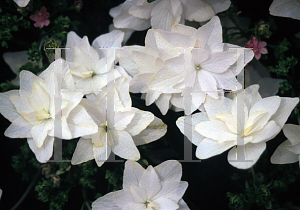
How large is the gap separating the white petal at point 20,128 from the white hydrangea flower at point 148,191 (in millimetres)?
196

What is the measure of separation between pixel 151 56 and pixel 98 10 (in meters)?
0.34

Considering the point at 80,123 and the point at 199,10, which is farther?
the point at 199,10

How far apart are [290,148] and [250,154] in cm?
11

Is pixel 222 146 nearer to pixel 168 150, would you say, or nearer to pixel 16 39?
pixel 168 150

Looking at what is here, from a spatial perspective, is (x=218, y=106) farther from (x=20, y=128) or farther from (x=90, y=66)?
(x=20, y=128)

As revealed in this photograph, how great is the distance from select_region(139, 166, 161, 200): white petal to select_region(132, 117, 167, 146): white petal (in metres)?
0.06

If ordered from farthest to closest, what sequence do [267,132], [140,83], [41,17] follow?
1. [41,17]
2. [140,83]
3. [267,132]

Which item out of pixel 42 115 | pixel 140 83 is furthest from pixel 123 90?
pixel 42 115

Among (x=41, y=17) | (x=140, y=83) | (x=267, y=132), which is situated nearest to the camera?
(x=267, y=132)

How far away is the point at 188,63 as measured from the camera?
0.58m

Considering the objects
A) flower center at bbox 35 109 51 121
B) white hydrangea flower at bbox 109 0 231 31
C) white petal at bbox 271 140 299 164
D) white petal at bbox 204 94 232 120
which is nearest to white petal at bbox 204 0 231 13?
white hydrangea flower at bbox 109 0 231 31

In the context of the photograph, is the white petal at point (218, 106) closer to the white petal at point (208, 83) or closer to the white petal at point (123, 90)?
the white petal at point (208, 83)

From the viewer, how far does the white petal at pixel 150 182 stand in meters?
0.58

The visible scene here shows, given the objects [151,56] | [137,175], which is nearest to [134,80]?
[151,56]
